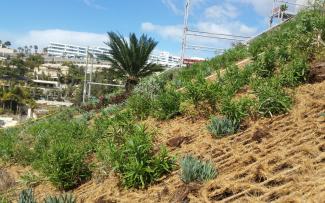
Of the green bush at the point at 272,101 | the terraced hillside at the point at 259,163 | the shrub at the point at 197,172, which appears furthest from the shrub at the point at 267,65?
the shrub at the point at 197,172

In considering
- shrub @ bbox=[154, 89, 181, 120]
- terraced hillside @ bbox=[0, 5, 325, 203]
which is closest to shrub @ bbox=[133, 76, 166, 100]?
terraced hillside @ bbox=[0, 5, 325, 203]

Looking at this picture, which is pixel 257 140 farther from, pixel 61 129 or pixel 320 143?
pixel 61 129

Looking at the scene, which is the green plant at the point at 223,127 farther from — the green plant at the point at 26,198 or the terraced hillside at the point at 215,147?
the green plant at the point at 26,198

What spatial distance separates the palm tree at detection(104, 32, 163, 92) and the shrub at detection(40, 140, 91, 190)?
12113 millimetres

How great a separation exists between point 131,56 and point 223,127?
13.2 m

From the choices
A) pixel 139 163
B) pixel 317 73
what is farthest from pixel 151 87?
pixel 139 163

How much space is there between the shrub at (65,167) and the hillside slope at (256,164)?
202 mm

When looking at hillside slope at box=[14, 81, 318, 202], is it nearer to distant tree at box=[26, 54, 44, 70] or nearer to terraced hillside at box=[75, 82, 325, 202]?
terraced hillside at box=[75, 82, 325, 202]

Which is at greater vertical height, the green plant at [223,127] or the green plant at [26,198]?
the green plant at [223,127]

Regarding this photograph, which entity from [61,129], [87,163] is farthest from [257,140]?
[61,129]

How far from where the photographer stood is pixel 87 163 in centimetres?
647

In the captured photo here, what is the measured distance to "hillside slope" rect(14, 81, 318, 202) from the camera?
12.2ft

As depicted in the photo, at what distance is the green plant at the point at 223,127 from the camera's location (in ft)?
18.2

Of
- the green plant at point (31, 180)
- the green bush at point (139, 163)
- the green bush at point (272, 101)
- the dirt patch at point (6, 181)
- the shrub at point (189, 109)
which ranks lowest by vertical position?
the dirt patch at point (6, 181)
